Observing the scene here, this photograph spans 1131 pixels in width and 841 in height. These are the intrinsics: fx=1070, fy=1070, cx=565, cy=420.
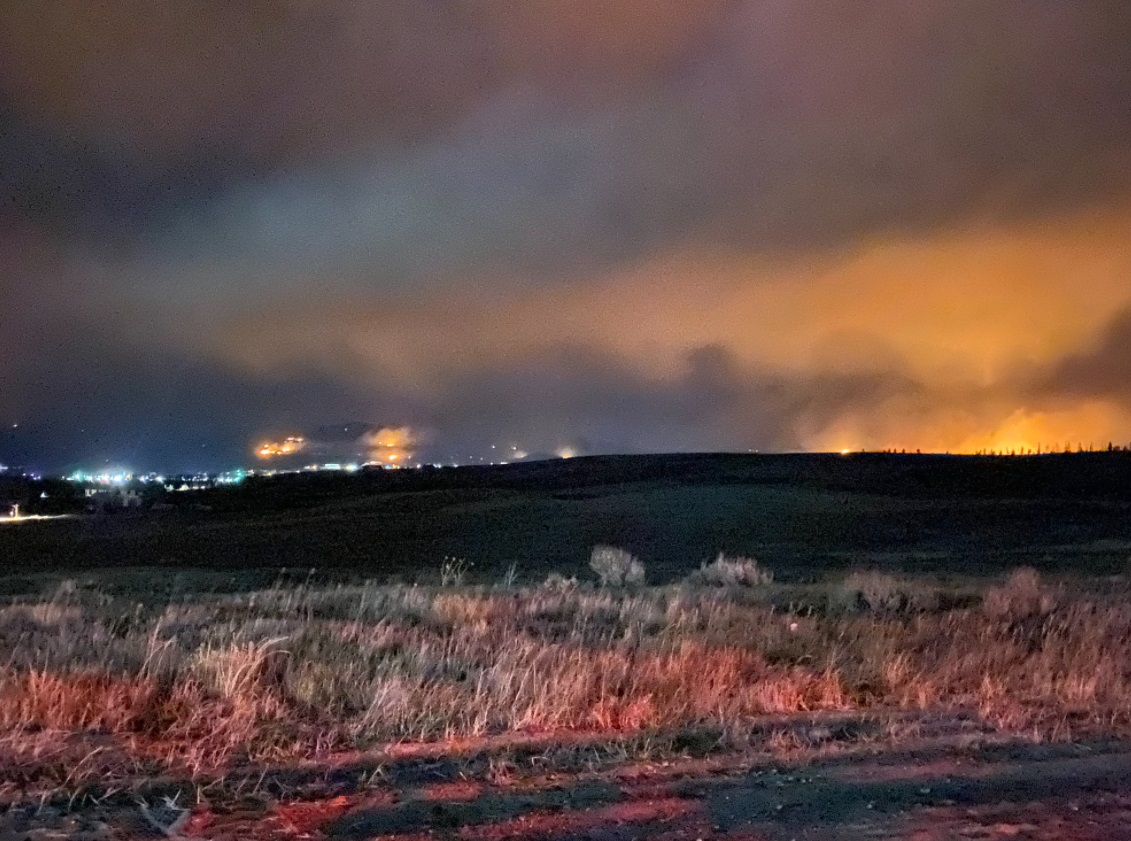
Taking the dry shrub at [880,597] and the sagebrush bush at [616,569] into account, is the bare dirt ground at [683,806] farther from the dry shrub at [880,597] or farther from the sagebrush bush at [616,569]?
the sagebrush bush at [616,569]

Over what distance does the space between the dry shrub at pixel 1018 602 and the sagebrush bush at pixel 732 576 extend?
5037mm

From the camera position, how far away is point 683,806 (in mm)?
6613

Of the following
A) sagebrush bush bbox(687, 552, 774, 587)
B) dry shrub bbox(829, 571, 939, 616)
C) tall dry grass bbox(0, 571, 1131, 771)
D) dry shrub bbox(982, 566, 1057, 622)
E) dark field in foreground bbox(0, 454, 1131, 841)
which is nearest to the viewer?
dark field in foreground bbox(0, 454, 1131, 841)

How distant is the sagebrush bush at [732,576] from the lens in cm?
2220

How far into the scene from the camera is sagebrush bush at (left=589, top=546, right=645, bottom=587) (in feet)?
74.5

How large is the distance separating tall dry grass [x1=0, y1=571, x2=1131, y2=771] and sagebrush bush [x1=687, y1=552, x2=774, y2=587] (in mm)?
5822

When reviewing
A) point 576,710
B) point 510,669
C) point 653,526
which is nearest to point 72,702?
point 510,669

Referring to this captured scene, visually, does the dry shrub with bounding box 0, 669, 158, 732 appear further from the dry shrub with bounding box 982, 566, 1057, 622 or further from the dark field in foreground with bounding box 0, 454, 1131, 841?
the dry shrub with bounding box 982, 566, 1057, 622

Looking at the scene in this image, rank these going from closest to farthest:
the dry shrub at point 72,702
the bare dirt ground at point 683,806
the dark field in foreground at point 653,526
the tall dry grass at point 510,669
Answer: the bare dirt ground at point 683,806 < the dry shrub at point 72,702 < the tall dry grass at point 510,669 < the dark field in foreground at point 653,526

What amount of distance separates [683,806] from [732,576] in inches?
652

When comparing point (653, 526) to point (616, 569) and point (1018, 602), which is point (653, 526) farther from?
point (1018, 602)

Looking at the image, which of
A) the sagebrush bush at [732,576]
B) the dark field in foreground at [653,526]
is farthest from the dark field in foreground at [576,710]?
the dark field in foreground at [653,526]

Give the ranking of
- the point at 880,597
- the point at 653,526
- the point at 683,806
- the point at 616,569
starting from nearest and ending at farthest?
the point at 683,806 < the point at 880,597 < the point at 616,569 < the point at 653,526

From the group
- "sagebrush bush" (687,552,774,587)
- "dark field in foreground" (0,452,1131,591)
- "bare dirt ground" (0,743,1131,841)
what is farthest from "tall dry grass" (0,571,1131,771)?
"dark field in foreground" (0,452,1131,591)
